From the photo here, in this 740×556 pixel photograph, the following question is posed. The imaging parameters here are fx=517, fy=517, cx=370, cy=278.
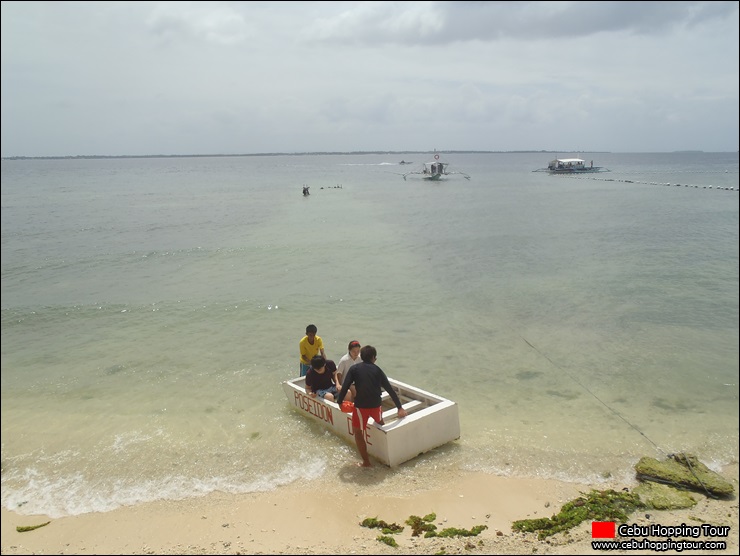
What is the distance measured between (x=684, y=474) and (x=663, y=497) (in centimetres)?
73

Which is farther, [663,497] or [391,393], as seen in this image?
[391,393]

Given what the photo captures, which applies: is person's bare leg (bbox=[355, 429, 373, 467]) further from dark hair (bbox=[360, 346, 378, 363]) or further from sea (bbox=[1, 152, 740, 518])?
dark hair (bbox=[360, 346, 378, 363])

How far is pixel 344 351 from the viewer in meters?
13.4

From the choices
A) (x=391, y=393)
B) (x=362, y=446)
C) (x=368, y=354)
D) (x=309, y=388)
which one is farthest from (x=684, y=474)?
(x=309, y=388)

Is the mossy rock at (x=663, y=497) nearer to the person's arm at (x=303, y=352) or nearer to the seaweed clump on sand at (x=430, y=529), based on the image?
the seaweed clump on sand at (x=430, y=529)

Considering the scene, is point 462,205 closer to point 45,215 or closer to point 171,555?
point 45,215

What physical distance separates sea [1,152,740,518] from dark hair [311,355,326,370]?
3.83ft

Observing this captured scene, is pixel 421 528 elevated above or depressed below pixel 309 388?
below

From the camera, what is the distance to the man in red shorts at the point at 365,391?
7121 millimetres

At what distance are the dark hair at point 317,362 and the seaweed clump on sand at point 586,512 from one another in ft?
12.8

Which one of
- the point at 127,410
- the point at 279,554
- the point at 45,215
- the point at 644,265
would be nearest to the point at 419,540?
the point at 279,554

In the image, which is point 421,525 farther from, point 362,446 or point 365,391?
point 365,391

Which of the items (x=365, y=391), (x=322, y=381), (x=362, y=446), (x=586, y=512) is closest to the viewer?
(x=586, y=512)

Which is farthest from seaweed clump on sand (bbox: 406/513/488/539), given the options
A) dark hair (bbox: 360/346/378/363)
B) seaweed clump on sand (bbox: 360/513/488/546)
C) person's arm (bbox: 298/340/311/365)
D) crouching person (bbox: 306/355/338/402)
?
person's arm (bbox: 298/340/311/365)
